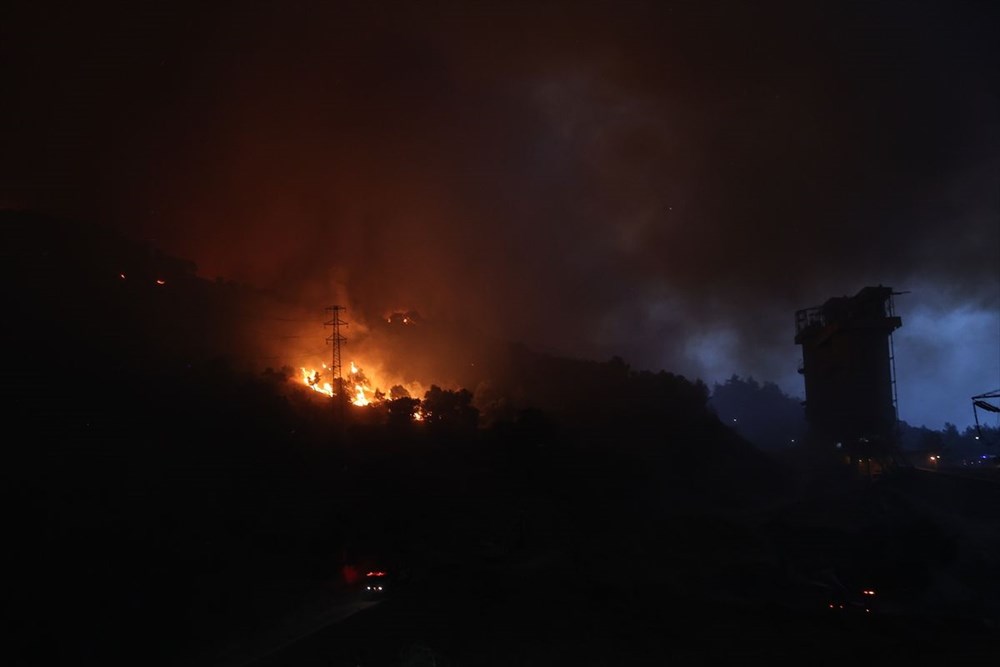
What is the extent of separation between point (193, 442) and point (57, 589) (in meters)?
18.6

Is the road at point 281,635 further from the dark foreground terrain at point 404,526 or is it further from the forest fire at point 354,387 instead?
the forest fire at point 354,387

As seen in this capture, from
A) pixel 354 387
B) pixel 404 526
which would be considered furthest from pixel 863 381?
pixel 354 387

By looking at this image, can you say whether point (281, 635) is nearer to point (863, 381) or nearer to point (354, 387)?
point (354, 387)

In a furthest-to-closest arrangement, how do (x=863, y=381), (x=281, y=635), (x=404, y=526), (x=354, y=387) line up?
(x=354, y=387)
(x=863, y=381)
(x=404, y=526)
(x=281, y=635)

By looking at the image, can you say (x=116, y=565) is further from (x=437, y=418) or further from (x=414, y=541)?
(x=437, y=418)

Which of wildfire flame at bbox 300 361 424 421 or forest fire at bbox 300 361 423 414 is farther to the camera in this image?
wildfire flame at bbox 300 361 424 421

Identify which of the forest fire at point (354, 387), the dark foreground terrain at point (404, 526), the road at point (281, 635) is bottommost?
the road at point (281, 635)

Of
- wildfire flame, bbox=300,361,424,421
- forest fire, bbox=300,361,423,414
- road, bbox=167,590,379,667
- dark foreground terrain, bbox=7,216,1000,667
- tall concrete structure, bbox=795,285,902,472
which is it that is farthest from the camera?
wildfire flame, bbox=300,361,424,421

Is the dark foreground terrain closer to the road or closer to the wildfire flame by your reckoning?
the road

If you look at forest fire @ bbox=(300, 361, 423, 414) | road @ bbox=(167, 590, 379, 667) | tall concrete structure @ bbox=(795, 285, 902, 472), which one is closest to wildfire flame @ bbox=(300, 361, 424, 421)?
forest fire @ bbox=(300, 361, 423, 414)

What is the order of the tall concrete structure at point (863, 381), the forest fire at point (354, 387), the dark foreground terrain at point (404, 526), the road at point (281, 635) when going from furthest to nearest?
1. the forest fire at point (354, 387)
2. the tall concrete structure at point (863, 381)
3. the road at point (281, 635)
4. the dark foreground terrain at point (404, 526)

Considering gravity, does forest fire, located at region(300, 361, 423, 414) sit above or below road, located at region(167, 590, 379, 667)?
above

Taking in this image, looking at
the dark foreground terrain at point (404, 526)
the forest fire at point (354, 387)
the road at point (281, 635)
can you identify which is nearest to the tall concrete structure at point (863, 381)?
the dark foreground terrain at point (404, 526)

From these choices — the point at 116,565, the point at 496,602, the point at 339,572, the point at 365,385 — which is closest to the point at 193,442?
the point at 116,565
